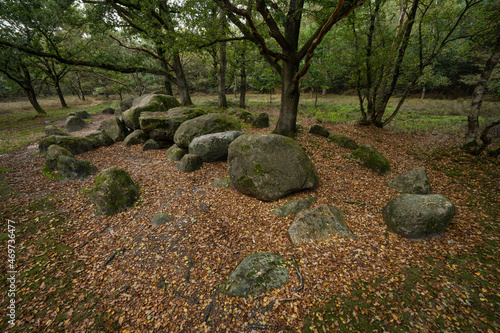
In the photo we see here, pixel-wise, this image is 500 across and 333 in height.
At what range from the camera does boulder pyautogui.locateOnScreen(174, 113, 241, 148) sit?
35.8 feet

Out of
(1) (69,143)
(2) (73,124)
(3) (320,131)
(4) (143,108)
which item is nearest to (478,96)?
(3) (320,131)

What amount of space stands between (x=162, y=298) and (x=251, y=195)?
172 inches

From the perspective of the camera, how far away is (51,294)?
461 cm

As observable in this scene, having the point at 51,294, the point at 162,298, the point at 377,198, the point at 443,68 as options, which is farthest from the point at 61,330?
the point at 443,68

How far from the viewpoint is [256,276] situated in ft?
15.9

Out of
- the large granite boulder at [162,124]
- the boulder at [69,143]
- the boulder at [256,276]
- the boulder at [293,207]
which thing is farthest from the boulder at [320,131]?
the boulder at [69,143]

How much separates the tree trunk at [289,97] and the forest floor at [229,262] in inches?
190

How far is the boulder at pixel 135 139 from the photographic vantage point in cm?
1310

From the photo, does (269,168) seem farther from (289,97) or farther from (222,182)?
(289,97)

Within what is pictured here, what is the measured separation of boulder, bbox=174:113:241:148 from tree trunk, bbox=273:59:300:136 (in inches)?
134

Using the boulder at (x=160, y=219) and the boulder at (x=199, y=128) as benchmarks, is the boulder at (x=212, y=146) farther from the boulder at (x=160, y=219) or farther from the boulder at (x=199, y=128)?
the boulder at (x=160, y=219)

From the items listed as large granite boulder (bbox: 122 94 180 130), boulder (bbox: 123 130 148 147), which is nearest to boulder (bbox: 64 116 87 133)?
large granite boulder (bbox: 122 94 180 130)

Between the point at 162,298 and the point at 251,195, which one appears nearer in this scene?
the point at 162,298

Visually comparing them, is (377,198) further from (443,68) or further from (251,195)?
(443,68)
